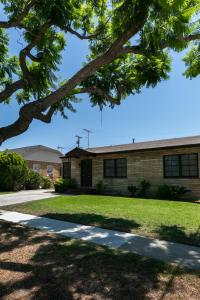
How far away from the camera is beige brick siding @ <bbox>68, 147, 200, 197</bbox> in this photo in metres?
15.9

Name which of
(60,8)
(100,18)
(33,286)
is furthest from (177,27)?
(33,286)

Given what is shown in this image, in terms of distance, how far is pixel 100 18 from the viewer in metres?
8.75

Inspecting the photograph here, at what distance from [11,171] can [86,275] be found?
59.3 feet

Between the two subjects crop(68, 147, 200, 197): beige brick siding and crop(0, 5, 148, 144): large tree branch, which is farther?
crop(68, 147, 200, 197): beige brick siding

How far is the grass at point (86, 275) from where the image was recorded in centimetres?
372

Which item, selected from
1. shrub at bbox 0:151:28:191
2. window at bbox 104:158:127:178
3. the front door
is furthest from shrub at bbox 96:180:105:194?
shrub at bbox 0:151:28:191

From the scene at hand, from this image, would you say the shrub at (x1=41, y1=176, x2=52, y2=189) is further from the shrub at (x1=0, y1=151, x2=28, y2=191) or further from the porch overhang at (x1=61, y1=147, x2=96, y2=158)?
the porch overhang at (x1=61, y1=147, x2=96, y2=158)

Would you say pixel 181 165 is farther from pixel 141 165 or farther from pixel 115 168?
pixel 115 168

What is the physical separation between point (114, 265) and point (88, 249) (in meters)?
1.09

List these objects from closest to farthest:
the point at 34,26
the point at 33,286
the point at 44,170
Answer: the point at 33,286 → the point at 34,26 → the point at 44,170

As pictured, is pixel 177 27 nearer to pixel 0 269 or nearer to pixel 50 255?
pixel 50 255

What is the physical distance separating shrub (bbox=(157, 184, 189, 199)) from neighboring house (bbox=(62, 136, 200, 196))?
0.48m

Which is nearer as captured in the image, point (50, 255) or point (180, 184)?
point (50, 255)

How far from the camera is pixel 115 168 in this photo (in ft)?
63.3
